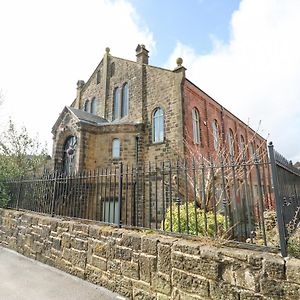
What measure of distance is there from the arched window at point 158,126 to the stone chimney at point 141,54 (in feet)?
14.1

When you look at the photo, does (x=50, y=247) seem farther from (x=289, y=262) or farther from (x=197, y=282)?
(x=289, y=262)

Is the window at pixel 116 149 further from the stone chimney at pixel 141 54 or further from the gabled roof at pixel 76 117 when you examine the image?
the stone chimney at pixel 141 54

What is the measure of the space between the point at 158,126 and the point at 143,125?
1064 mm

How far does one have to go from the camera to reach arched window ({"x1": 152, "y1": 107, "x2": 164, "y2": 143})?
14156 mm

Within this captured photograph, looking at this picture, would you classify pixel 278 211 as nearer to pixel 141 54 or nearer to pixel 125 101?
pixel 125 101

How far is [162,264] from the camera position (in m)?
3.48

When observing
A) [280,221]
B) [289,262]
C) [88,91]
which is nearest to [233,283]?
[289,262]

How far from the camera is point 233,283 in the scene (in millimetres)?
2777

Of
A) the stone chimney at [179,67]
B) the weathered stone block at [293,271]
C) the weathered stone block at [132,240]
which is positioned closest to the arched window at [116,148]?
the stone chimney at [179,67]

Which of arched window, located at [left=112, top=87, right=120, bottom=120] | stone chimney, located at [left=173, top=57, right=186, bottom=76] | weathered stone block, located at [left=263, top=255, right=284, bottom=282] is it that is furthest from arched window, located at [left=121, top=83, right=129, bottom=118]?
weathered stone block, located at [left=263, top=255, right=284, bottom=282]

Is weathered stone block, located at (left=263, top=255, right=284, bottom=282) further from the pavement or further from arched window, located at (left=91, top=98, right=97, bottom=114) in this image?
arched window, located at (left=91, top=98, right=97, bottom=114)

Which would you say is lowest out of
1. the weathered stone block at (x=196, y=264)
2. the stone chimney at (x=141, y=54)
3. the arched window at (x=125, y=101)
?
the weathered stone block at (x=196, y=264)

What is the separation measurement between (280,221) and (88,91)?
66.0 ft

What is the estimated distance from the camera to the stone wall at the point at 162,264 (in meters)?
2.58
